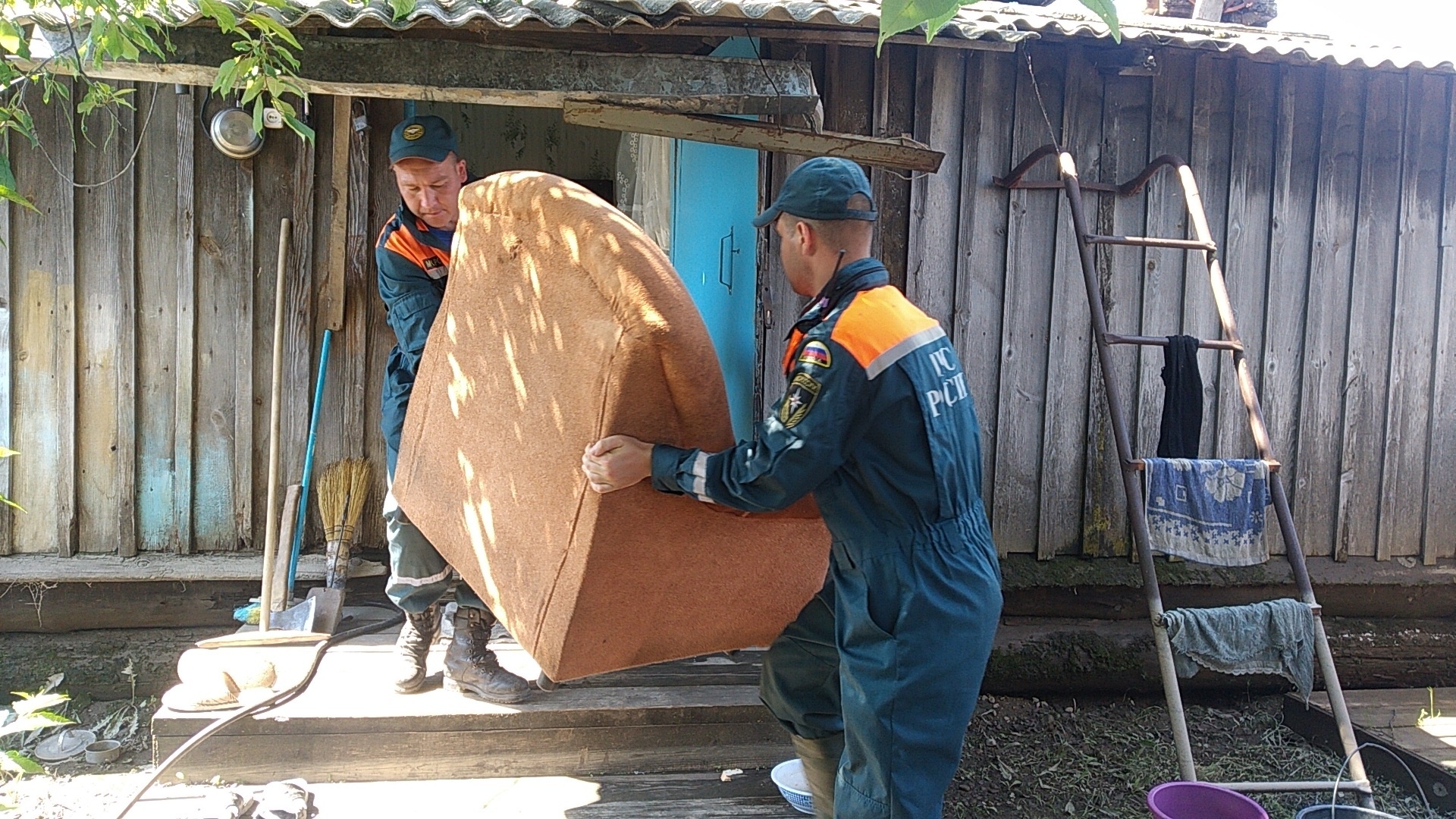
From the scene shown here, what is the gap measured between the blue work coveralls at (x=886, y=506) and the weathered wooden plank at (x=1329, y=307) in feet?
11.2

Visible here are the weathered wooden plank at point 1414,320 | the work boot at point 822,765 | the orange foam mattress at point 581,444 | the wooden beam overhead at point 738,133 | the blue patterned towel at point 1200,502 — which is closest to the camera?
→ the orange foam mattress at point 581,444

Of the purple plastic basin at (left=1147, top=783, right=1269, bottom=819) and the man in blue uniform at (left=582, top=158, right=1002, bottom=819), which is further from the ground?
the man in blue uniform at (left=582, top=158, right=1002, bottom=819)

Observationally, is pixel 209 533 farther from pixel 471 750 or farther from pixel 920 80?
pixel 920 80

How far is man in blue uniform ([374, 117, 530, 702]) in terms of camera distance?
10.3 ft

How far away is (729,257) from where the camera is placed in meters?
4.20

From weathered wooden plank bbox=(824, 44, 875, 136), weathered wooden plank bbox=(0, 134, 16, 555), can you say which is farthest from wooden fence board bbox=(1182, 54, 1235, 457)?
weathered wooden plank bbox=(0, 134, 16, 555)

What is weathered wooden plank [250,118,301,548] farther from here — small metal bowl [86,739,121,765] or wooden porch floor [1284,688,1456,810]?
wooden porch floor [1284,688,1456,810]

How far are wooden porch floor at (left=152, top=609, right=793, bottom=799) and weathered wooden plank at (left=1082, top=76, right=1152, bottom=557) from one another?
2101 mm

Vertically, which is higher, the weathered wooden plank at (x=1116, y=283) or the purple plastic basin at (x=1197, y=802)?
the weathered wooden plank at (x=1116, y=283)

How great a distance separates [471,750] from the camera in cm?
323

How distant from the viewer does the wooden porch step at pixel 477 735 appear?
124 inches

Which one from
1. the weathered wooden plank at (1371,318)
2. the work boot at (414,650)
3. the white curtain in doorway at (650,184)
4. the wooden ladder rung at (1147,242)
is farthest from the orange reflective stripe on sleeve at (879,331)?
the weathered wooden plank at (1371,318)

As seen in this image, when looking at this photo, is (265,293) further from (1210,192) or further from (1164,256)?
(1210,192)

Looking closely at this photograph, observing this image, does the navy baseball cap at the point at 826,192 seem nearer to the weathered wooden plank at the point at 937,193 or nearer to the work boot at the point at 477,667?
the work boot at the point at 477,667
